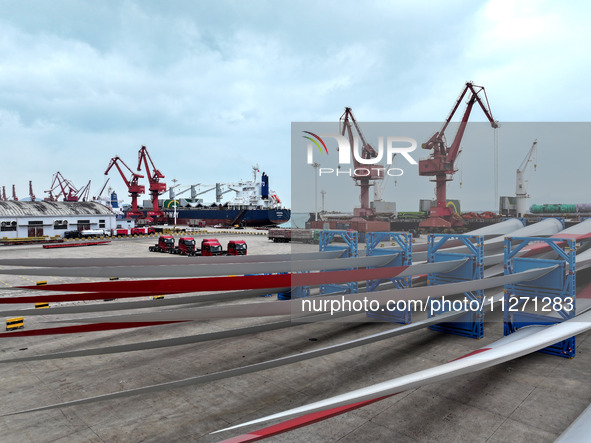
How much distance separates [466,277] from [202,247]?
984 inches

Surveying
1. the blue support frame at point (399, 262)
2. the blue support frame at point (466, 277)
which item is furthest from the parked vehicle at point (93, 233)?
the blue support frame at point (466, 277)

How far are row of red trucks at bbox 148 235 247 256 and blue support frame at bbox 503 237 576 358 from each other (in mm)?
24074

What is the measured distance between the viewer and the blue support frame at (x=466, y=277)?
42.2ft

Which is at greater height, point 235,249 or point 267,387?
point 235,249

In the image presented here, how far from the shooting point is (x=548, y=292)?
11.8 metres

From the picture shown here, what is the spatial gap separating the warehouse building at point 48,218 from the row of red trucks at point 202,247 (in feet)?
84.9

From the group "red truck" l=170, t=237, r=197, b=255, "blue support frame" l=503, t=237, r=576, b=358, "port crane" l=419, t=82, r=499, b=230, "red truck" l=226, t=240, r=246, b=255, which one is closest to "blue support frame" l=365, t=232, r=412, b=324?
"blue support frame" l=503, t=237, r=576, b=358

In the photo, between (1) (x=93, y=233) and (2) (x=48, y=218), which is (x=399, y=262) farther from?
(2) (x=48, y=218)

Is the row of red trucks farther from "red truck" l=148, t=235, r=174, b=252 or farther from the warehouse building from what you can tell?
the warehouse building

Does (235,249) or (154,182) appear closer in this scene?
(235,249)

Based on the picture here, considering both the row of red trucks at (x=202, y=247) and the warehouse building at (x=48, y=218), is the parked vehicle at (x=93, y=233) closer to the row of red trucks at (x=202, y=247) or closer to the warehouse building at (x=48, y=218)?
the warehouse building at (x=48, y=218)

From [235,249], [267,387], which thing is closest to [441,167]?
[235,249]

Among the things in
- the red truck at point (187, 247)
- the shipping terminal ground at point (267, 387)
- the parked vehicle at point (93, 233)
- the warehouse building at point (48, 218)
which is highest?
the warehouse building at point (48, 218)

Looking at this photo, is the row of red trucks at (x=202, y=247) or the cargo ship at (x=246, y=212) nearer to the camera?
the row of red trucks at (x=202, y=247)
